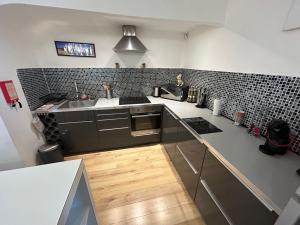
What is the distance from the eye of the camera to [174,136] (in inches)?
72.4

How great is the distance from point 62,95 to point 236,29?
2.65 metres

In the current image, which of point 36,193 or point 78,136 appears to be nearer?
point 36,193

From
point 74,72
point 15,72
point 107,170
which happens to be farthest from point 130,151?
point 15,72

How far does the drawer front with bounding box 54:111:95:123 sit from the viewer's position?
76.0 inches

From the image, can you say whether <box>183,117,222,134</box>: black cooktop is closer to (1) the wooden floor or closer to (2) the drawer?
(1) the wooden floor

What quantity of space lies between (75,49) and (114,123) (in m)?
1.40

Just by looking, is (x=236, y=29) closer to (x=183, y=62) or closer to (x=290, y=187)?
(x=183, y=62)

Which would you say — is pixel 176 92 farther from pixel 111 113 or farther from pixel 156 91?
pixel 111 113

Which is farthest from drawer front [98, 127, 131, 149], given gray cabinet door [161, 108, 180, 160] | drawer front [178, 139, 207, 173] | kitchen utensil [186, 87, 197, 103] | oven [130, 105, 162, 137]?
kitchen utensil [186, 87, 197, 103]

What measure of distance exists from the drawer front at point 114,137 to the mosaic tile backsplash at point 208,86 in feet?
2.54

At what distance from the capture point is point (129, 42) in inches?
82.8

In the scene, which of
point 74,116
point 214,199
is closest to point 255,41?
point 214,199

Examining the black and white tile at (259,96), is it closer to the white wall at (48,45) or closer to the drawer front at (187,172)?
the drawer front at (187,172)

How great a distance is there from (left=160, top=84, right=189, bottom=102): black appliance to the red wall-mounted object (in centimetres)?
206
